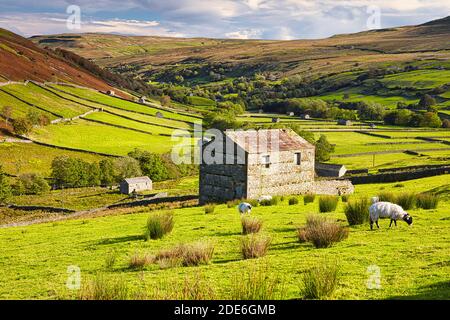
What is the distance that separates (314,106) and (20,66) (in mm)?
79434

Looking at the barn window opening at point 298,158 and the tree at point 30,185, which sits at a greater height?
the barn window opening at point 298,158

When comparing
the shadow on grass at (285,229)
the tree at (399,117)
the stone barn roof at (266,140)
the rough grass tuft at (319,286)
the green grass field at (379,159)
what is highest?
the tree at (399,117)

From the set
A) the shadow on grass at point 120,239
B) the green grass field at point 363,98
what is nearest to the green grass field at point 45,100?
the shadow on grass at point 120,239

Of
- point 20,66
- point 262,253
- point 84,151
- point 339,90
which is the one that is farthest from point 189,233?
point 339,90

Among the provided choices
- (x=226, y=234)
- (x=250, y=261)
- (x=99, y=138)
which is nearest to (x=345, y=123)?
(x=99, y=138)

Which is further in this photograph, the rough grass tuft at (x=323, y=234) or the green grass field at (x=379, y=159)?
the green grass field at (x=379, y=159)

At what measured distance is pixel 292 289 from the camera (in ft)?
34.0

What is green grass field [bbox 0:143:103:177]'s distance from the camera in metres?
68.1

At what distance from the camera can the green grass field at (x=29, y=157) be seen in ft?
224

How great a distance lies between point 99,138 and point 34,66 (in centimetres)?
4254

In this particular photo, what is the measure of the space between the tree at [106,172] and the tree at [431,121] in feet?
241

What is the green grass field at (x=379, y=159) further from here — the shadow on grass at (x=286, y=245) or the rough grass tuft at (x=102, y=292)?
the rough grass tuft at (x=102, y=292)

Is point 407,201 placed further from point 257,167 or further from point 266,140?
point 266,140
